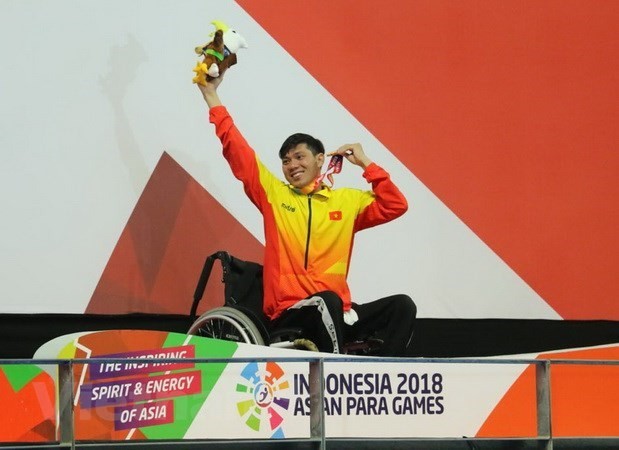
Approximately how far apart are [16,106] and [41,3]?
359mm

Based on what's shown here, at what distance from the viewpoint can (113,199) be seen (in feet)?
12.1

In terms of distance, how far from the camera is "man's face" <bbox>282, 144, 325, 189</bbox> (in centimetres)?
345

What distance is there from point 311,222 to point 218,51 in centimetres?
59

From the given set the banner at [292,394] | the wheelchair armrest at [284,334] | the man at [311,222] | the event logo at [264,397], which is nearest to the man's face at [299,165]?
the man at [311,222]

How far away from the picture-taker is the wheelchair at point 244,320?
3.06 meters

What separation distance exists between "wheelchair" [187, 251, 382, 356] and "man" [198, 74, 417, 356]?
4 centimetres

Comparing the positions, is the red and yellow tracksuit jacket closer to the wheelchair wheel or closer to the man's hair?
the man's hair

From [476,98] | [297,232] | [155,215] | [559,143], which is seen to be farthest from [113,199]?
[559,143]

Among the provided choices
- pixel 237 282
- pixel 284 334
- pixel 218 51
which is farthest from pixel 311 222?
pixel 218 51

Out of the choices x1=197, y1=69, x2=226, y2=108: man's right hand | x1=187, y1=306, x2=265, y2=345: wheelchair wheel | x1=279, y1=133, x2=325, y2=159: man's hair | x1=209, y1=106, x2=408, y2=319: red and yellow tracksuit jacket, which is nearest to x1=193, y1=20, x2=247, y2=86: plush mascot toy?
x1=197, y1=69, x2=226, y2=108: man's right hand

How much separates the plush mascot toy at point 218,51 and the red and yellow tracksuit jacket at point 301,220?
0.11 m

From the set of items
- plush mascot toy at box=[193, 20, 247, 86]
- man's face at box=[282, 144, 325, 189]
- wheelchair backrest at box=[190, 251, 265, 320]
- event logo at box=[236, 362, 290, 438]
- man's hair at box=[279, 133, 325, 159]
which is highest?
plush mascot toy at box=[193, 20, 247, 86]

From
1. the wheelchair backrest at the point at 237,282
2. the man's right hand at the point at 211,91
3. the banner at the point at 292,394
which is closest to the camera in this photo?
the banner at the point at 292,394

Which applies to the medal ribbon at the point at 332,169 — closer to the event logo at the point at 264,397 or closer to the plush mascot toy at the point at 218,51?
the plush mascot toy at the point at 218,51
